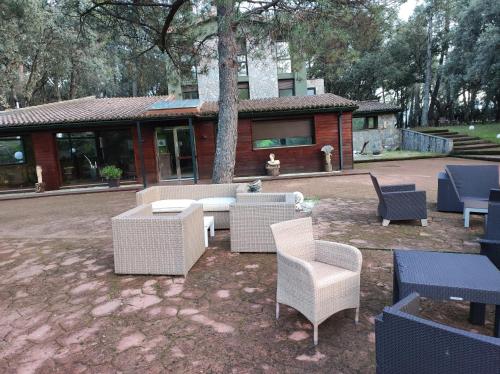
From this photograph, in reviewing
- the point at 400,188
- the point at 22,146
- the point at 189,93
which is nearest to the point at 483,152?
the point at 400,188

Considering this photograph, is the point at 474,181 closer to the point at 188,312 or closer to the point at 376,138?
the point at 188,312

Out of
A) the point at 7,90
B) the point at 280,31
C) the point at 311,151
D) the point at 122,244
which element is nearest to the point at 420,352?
the point at 122,244

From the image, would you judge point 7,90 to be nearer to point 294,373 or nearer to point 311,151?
point 311,151

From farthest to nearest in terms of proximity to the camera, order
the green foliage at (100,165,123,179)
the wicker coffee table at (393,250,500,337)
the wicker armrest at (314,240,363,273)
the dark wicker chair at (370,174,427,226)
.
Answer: the green foliage at (100,165,123,179), the dark wicker chair at (370,174,427,226), the wicker armrest at (314,240,363,273), the wicker coffee table at (393,250,500,337)

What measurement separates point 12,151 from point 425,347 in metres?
15.2

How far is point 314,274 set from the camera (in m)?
2.54

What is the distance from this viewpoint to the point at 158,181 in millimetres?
13008

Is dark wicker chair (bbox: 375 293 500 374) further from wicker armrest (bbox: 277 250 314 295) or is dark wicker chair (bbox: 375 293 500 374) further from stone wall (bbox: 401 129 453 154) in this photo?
stone wall (bbox: 401 129 453 154)

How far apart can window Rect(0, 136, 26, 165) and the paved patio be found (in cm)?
957

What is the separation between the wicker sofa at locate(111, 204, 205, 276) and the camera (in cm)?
348

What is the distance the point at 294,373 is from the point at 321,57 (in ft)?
21.9

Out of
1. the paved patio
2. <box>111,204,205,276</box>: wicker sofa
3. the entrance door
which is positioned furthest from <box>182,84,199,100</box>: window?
<box>111,204,205,276</box>: wicker sofa

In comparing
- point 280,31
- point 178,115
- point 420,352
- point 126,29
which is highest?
point 126,29

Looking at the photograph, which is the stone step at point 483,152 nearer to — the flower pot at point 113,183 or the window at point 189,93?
the flower pot at point 113,183
